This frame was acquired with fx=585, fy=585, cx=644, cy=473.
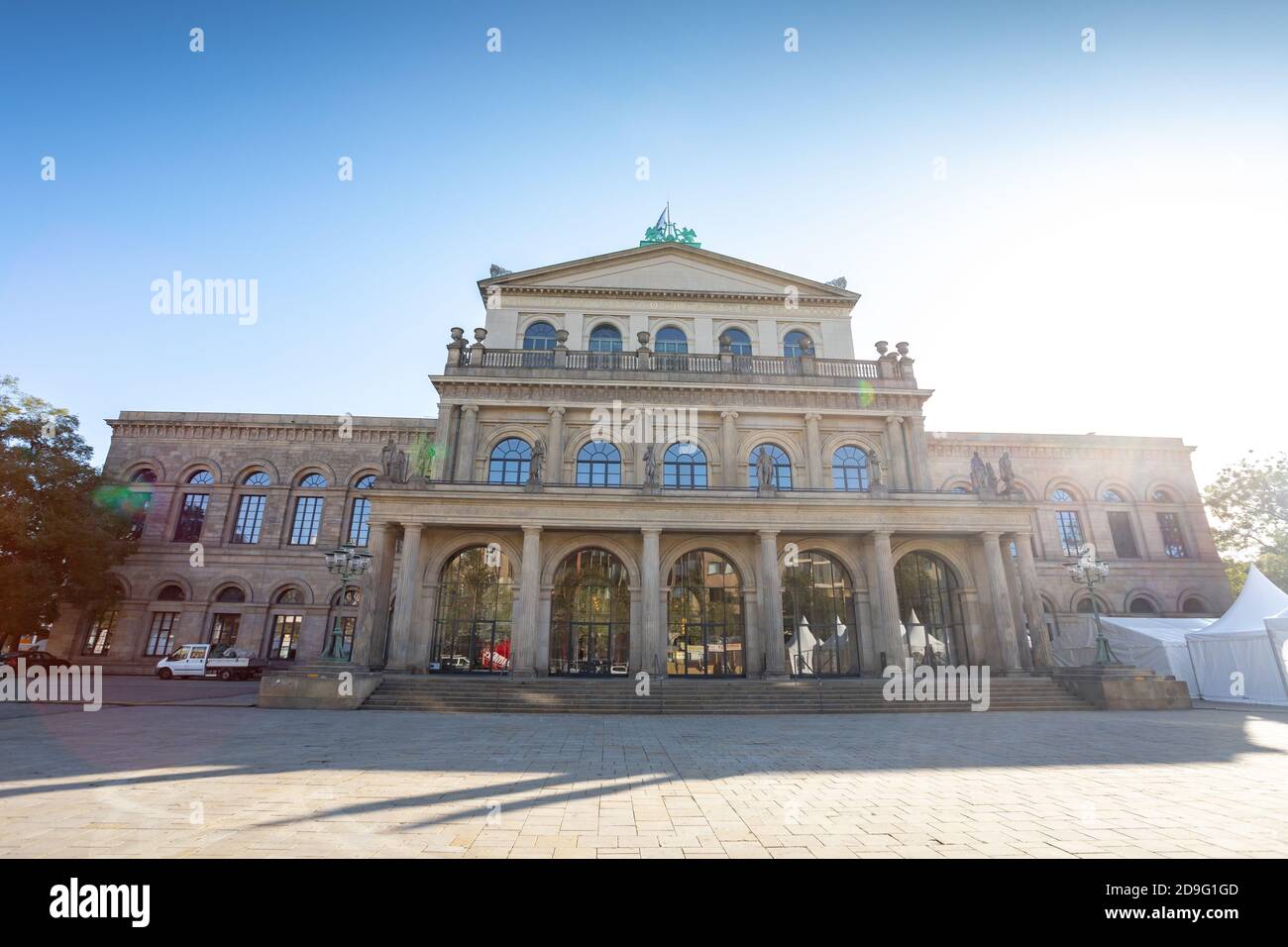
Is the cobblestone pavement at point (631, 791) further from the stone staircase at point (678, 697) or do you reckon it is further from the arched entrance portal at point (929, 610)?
the arched entrance portal at point (929, 610)

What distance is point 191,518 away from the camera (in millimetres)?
30469

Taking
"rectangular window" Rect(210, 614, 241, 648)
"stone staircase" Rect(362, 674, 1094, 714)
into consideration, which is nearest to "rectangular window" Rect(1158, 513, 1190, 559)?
"stone staircase" Rect(362, 674, 1094, 714)

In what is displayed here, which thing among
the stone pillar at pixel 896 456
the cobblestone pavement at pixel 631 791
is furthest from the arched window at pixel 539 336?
the cobblestone pavement at pixel 631 791

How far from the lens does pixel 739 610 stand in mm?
21844

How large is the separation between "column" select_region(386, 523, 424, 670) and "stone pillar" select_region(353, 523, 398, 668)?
0.42 meters

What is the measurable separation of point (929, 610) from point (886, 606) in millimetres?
3784

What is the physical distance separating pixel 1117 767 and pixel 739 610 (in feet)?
46.0

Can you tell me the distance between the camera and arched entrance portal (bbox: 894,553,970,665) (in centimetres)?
2191

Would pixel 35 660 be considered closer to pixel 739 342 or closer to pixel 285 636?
pixel 285 636

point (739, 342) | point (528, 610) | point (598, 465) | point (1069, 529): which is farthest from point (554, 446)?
Answer: point (1069, 529)
